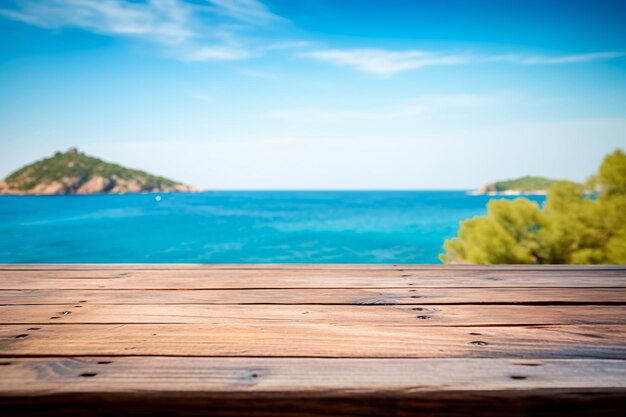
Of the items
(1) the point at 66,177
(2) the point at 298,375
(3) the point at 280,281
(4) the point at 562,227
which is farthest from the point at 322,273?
(1) the point at 66,177

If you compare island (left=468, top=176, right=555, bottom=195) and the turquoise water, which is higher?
island (left=468, top=176, right=555, bottom=195)

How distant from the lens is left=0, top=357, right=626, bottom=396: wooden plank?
68 cm

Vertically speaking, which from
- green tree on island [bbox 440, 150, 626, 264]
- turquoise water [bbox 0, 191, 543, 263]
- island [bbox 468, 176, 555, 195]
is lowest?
turquoise water [bbox 0, 191, 543, 263]

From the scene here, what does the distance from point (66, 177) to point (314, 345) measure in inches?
5194

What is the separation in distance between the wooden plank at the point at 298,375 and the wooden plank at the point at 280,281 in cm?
65

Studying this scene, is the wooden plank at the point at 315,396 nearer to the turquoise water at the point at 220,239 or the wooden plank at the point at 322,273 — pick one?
the wooden plank at the point at 322,273

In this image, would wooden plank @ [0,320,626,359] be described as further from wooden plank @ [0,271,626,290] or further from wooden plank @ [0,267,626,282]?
wooden plank @ [0,267,626,282]

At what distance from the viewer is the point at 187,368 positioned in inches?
29.6

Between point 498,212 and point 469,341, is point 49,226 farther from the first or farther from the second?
point 469,341

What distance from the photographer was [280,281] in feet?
4.98

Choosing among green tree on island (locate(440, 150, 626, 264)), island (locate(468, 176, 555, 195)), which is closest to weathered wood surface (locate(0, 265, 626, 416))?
green tree on island (locate(440, 150, 626, 264))

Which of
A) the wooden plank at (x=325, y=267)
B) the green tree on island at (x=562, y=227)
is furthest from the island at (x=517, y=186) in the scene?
the wooden plank at (x=325, y=267)

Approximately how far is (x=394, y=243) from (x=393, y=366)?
40628mm

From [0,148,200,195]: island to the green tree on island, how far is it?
397 feet
